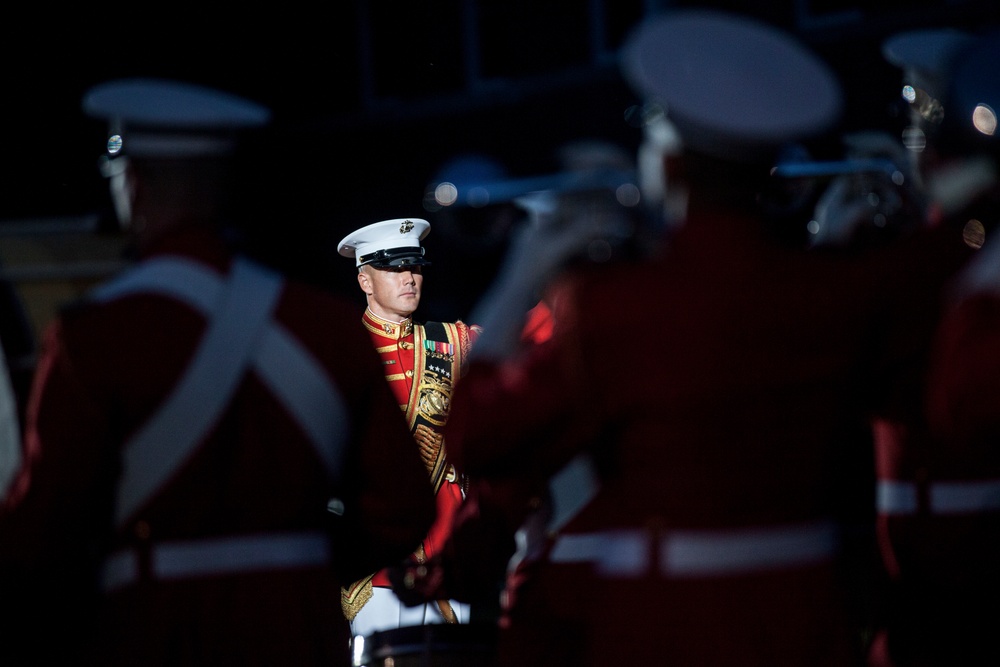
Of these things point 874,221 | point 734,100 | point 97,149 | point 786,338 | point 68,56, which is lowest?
point 97,149

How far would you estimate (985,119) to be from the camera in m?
2.77

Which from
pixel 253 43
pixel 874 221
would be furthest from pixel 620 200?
pixel 253 43

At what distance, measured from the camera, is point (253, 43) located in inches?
450

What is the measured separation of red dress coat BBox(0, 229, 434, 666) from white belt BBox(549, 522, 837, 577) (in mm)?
620

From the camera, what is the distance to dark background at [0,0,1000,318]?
871cm

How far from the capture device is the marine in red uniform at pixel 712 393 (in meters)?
2.32

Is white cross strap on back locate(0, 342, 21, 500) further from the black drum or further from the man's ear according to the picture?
the man's ear

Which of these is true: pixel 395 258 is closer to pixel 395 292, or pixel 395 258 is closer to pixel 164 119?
pixel 395 292

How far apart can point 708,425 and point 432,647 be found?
1.21 metres

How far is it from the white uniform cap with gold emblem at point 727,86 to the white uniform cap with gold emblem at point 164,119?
80 cm

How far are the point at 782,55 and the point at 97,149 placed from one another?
710cm

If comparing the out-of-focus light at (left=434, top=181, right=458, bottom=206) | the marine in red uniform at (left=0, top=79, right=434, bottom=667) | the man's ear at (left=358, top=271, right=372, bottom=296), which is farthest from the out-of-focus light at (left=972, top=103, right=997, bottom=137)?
the man's ear at (left=358, top=271, right=372, bottom=296)

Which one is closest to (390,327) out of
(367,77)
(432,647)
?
(432,647)

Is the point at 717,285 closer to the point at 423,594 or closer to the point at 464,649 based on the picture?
the point at 423,594
